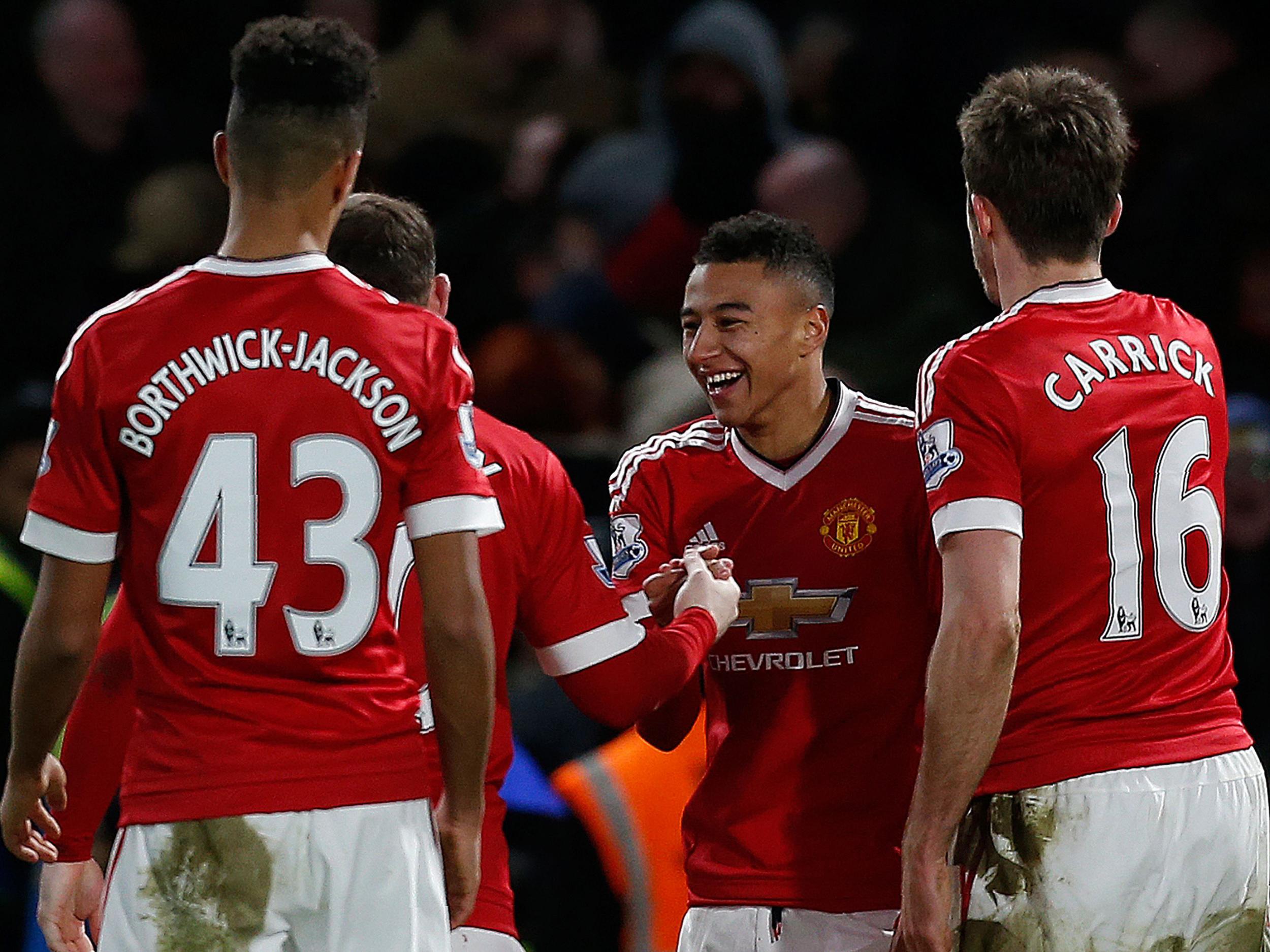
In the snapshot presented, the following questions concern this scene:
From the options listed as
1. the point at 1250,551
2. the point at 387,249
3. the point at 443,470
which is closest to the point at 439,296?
the point at 387,249

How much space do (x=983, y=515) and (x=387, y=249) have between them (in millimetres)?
1196

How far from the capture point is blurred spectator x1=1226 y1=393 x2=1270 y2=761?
5617mm

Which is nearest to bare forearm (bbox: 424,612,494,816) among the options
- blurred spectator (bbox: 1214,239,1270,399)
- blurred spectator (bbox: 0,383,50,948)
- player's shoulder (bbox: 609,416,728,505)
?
player's shoulder (bbox: 609,416,728,505)

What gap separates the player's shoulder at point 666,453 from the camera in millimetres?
3730

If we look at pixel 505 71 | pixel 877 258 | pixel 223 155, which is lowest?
pixel 223 155

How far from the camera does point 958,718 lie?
287 cm

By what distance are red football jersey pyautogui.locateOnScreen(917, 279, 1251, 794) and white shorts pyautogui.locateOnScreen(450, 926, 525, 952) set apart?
913 mm

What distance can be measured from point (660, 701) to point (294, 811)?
814mm

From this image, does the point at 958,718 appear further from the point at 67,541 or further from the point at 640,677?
the point at 67,541

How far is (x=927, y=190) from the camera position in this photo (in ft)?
25.7

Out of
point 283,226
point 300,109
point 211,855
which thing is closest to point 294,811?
point 211,855

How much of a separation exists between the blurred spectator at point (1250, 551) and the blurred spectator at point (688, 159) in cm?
252

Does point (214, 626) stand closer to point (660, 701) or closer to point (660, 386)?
point (660, 701)

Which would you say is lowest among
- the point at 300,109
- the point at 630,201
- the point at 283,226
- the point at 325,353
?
the point at 325,353
